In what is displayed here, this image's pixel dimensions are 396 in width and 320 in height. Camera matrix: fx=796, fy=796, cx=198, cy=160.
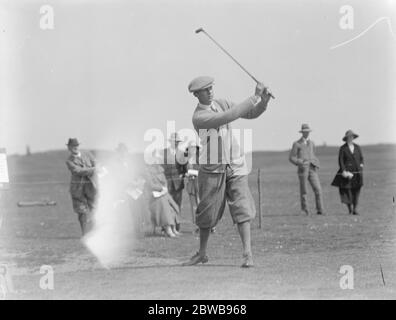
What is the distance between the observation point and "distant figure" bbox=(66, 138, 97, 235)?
1351 cm

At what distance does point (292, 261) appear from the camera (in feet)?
30.1

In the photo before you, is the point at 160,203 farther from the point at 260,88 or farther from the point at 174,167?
the point at 260,88

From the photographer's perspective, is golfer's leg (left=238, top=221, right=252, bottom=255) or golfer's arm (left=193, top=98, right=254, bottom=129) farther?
golfer's leg (left=238, top=221, right=252, bottom=255)

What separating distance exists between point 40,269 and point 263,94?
11.1 ft

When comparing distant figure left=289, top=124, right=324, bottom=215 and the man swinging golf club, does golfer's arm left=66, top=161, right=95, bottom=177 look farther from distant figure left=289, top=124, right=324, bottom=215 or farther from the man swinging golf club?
distant figure left=289, top=124, right=324, bottom=215

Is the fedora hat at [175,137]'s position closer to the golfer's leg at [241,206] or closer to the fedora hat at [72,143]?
the fedora hat at [72,143]

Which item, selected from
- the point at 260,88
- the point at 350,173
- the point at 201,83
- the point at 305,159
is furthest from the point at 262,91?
the point at 305,159

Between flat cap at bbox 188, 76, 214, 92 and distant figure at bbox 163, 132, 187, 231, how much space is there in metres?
5.51

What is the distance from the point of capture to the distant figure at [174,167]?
1429 cm

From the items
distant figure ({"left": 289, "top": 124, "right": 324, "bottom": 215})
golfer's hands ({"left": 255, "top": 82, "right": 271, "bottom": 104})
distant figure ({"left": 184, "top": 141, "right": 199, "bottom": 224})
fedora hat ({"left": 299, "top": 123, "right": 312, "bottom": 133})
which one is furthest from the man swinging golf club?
distant figure ({"left": 289, "top": 124, "right": 324, "bottom": 215})

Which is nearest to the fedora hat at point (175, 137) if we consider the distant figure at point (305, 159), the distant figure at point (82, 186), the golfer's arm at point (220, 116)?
the distant figure at point (82, 186)

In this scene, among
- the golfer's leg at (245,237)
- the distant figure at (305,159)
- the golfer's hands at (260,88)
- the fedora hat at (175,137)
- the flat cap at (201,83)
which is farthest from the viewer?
the distant figure at (305,159)

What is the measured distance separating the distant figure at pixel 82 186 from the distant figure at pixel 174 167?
4.65 feet
